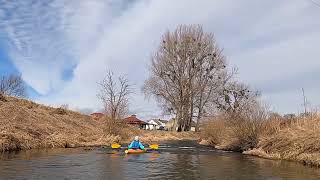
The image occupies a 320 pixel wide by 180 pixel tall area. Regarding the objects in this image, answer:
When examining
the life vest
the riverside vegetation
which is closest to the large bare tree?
the riverside vegetation

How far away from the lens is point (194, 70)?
230ft

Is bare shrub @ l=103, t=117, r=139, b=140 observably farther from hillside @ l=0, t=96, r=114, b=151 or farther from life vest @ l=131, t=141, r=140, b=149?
life vest @ l=131, t=141, r=140, b=149

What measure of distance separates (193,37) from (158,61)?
7407 millimetres

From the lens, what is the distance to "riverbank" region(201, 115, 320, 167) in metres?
25.0

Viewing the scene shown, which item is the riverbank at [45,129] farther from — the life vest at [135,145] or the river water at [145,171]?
the river water at [145,171]

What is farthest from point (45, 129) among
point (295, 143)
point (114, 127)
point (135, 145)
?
point (295, 143)

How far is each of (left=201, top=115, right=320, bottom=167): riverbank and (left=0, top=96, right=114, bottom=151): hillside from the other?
14.0 meters

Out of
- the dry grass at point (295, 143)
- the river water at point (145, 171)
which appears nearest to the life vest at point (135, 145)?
the dry grass at point (295, 143)

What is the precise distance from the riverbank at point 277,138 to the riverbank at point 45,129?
45.1 ft

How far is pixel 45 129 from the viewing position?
126 ft

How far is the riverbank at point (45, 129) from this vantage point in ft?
103

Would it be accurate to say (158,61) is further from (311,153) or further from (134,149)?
(311,153)

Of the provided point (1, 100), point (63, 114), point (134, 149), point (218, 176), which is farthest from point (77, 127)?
point (218, 176)

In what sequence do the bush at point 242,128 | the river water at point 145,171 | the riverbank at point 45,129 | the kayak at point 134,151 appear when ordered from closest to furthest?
1. the river water at point 145,171
2. the riverbank at point 45,129
3. the kayak at point 134,151
4. the bush at point 242,128
